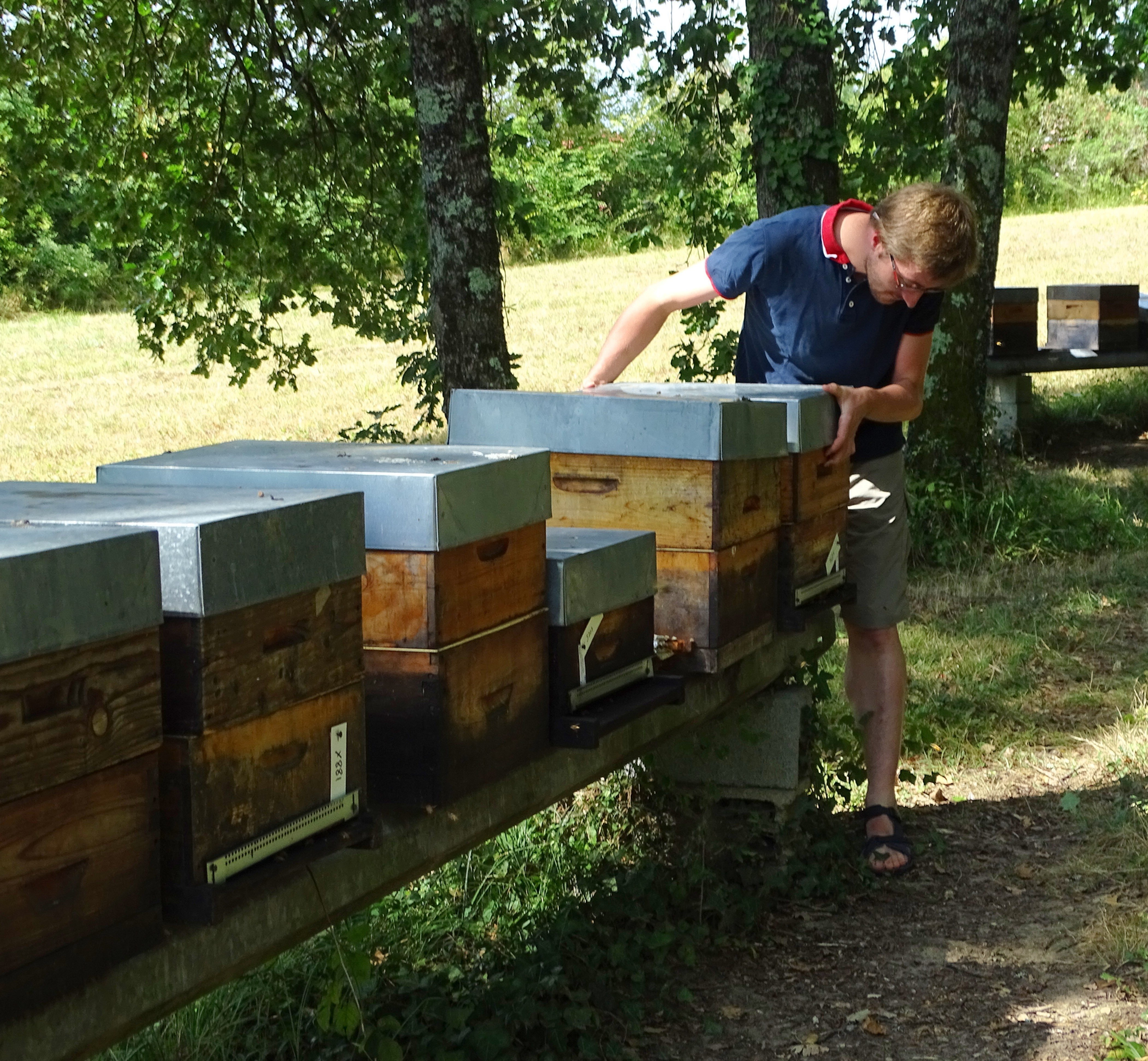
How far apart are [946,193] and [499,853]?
192cm

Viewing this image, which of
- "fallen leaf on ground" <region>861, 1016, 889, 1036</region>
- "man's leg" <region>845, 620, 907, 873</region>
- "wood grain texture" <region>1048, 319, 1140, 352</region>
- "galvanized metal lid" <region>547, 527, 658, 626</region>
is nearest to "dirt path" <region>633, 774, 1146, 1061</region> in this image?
"fallen leaf on ground" <region>861, 1016, 889, 1036</region>

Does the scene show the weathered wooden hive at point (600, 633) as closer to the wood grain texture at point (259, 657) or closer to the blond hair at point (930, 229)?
the wood grain texture at point (259, 657)

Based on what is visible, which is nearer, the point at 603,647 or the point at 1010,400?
the point at 603,647

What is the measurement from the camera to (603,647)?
248cm

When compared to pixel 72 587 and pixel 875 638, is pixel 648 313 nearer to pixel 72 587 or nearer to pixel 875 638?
pixel 875 638

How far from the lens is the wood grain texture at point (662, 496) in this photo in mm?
2713

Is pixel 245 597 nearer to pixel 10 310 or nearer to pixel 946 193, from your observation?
pixel 946 193

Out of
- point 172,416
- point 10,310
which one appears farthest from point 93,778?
point 10,310

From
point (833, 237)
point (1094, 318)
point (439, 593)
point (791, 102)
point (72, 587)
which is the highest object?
point (791, 102)

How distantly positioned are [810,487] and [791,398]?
9.4 inches

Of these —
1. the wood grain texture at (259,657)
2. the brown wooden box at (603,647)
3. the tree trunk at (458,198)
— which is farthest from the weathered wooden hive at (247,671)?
the tree trunk at (458,198)

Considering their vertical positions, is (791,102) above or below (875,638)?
above

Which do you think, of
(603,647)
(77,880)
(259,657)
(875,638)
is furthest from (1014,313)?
(77,880)

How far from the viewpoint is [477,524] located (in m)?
2.06
